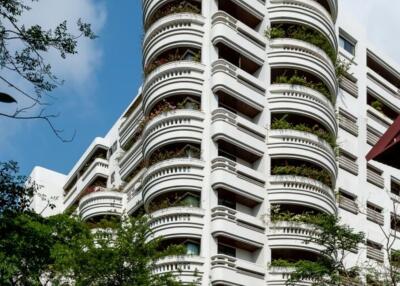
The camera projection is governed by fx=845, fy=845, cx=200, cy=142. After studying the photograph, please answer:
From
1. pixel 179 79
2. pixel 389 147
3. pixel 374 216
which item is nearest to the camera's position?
pixel 389 147

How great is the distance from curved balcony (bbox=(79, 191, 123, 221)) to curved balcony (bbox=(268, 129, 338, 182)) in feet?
32.2

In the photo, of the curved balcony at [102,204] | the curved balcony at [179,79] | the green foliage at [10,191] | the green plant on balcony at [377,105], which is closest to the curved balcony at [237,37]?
the curved balcony at [179,79]

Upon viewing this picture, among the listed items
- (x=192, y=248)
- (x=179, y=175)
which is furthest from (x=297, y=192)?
(x=192, y=248)

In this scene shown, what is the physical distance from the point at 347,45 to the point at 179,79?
39.1ft

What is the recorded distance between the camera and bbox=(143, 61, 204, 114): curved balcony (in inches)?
1412

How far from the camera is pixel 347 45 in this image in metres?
43.9

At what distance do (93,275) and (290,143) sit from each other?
12.1 m

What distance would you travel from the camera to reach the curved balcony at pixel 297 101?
122 feet

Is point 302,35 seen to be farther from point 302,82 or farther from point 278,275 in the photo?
point 278,275

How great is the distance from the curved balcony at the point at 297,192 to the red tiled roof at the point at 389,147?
25.8 metres

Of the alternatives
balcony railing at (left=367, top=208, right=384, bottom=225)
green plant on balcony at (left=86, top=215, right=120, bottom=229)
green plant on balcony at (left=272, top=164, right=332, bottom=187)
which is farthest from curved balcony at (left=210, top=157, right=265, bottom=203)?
balcony railing at (left=367, top=208, right=384, bottom=225)

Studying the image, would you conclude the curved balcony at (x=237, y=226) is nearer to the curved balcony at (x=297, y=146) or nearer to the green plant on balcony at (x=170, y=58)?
the curved balcony at (x=297, y=146)

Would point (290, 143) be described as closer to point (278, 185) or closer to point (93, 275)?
point (278, 185)

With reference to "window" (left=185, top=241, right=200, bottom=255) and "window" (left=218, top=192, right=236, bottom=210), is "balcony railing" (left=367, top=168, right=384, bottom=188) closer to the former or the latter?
"window" (left=218, top=192, right=236, bottom=210)
